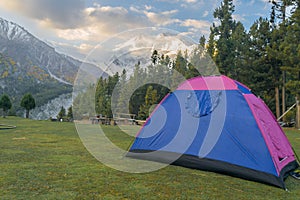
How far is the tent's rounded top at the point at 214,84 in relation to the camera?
569cm

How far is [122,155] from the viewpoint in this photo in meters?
6.76

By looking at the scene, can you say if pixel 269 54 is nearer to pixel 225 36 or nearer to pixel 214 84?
pixel 225 36

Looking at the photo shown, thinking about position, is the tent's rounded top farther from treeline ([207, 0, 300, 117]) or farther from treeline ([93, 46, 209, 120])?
treeline ([207, 0, 300, 117])


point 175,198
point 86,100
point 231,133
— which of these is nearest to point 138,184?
point 175,198

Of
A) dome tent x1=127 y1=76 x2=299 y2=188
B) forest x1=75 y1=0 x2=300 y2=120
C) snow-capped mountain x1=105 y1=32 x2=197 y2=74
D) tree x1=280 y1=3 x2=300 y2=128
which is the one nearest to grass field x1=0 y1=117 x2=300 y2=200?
dome tent x1=127 y1=76 x2=299 y2=188

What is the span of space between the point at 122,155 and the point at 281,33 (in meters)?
17.9

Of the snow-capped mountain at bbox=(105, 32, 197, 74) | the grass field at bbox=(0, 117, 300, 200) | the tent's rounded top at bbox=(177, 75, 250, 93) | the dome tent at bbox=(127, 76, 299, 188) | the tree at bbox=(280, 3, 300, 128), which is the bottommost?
the grass field at bbox=(0, 117, 300, 200)

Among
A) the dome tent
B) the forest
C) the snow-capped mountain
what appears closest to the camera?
the dome tent

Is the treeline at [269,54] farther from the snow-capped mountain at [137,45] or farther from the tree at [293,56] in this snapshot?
the snow-capped mountain at [137,45]

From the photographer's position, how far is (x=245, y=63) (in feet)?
73.6

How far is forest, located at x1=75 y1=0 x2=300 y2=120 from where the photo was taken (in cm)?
1691

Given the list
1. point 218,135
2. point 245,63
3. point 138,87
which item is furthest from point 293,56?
point 218,135

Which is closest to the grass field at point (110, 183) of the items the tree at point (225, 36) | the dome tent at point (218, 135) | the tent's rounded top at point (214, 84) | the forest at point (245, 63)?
the dome tent at point (218, 135)

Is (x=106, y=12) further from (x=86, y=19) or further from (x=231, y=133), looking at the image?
(x=231, y=133)
